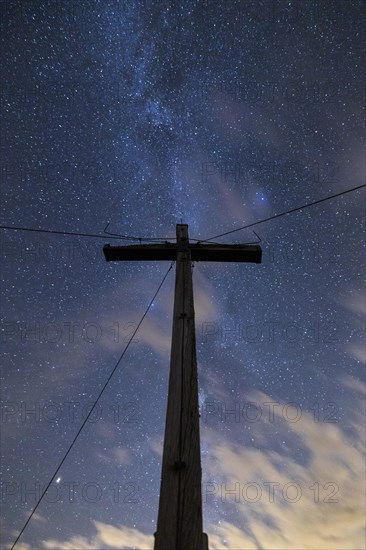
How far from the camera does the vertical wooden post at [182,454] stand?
1888 mm

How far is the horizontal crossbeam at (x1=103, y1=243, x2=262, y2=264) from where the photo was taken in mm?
4387

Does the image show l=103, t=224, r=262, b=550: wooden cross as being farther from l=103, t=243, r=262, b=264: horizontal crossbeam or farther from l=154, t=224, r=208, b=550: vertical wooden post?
l=103, t=243, r=262, b=264: horizontal crossbeam

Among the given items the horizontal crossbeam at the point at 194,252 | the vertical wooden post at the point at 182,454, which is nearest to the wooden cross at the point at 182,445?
the vertical wooden post at the point at 182,454

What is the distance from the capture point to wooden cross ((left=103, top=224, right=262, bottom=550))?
6.21ft

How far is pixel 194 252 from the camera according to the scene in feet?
14.5

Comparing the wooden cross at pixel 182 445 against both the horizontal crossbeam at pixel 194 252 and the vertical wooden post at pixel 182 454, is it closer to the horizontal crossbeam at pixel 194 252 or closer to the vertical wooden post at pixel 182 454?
the vertical wooden post at pixel 182 454

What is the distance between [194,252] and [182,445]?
2468 millimetres

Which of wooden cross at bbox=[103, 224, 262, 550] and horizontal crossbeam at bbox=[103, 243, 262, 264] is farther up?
horizontal crossbeam at bbox=[103, 243, 262, 264]

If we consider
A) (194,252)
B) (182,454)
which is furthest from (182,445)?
(194,252)

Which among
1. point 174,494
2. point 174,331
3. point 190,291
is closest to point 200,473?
point 174,494

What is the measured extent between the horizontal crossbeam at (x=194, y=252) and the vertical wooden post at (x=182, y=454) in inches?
49.0

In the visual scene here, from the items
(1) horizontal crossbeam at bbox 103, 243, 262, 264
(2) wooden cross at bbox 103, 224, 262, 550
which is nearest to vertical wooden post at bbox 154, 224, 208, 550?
(2) wooden cross at bbox 103, 224, 262, 550

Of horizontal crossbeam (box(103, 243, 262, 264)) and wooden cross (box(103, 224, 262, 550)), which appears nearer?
wooden cross (box(103, 224, 262, 550))

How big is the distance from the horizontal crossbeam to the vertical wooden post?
4.09 ft
